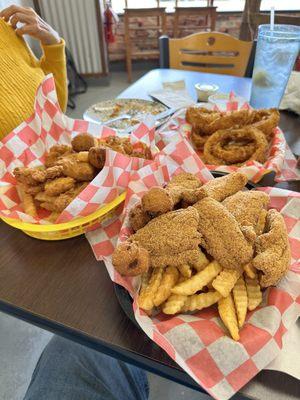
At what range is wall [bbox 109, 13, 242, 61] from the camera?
15.5 ft

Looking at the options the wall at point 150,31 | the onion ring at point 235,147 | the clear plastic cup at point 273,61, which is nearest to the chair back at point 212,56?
the clear plastic cup at point 273,61

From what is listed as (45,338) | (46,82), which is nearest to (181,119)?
(46,82)

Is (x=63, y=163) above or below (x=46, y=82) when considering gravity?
below

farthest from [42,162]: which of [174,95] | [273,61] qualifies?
[273,61]

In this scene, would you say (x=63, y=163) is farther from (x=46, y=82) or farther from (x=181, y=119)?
(x=181, y=119)

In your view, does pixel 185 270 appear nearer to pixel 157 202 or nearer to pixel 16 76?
pixel 157 202

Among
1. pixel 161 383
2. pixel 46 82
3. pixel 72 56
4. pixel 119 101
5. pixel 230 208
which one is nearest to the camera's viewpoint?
pixel 230 208

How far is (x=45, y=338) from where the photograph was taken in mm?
1549

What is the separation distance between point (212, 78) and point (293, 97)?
0.60 m

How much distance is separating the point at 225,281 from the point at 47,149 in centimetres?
80

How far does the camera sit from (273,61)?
132 cm

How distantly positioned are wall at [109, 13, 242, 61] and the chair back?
286 cm

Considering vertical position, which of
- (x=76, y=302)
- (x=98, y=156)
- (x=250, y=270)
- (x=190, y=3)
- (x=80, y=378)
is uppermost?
(x=190, y=3)

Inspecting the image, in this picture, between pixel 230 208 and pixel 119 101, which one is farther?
pixel 119 101
